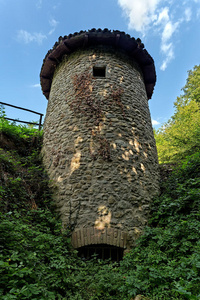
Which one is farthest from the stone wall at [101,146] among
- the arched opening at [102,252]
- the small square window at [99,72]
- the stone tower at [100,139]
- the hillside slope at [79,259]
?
the hillside slope at [79,259]

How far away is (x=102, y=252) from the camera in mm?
4000

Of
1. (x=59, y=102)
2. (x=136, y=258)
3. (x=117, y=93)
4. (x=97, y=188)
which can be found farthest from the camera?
(x=59, y=102)

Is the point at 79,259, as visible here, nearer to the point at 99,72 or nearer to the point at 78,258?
the point at 78,258

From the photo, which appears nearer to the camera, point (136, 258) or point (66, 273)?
point (66, 273)

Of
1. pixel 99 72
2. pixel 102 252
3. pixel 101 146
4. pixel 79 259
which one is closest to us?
pixel 79 259

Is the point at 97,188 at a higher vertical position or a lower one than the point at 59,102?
lower

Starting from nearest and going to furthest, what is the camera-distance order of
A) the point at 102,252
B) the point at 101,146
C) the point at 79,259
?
the point at 79,259
the point at 102,252
the point at 101,146

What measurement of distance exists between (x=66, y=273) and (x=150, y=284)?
128cm

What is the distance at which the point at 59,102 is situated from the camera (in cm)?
611

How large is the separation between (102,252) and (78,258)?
0.56m

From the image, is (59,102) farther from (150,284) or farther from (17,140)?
(150,284)

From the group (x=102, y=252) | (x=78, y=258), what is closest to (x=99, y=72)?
(x=102, y=252)

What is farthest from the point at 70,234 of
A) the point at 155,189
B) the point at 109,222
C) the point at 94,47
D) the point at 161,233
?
the point at 94,47

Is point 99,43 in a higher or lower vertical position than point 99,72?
higher
